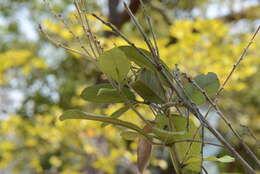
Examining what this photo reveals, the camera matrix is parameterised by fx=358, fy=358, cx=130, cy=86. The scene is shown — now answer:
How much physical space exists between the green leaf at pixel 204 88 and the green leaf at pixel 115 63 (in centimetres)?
9

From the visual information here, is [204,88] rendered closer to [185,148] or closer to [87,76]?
[185,148]

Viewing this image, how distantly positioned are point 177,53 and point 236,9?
1.35m

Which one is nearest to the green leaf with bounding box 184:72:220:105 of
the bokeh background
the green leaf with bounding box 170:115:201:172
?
the green leaf with bounding box 170:115:201:172

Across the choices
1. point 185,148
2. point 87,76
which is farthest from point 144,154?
point 87,76

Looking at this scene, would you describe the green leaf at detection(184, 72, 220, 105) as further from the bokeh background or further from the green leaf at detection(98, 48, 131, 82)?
the bokeh background

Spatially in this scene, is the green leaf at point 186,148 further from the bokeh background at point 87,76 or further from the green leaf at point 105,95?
the bokeh background at point 87,76

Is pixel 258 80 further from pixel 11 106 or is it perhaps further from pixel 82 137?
pixel 11 106

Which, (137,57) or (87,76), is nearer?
(137,57)

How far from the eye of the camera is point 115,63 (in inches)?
13.1

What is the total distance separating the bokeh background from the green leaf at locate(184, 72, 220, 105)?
3.07 feet

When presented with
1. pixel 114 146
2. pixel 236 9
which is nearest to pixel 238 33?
pixel 236 9

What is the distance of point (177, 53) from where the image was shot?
1746mm

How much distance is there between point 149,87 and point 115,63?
5cm

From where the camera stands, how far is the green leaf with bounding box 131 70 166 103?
14.4 inches
